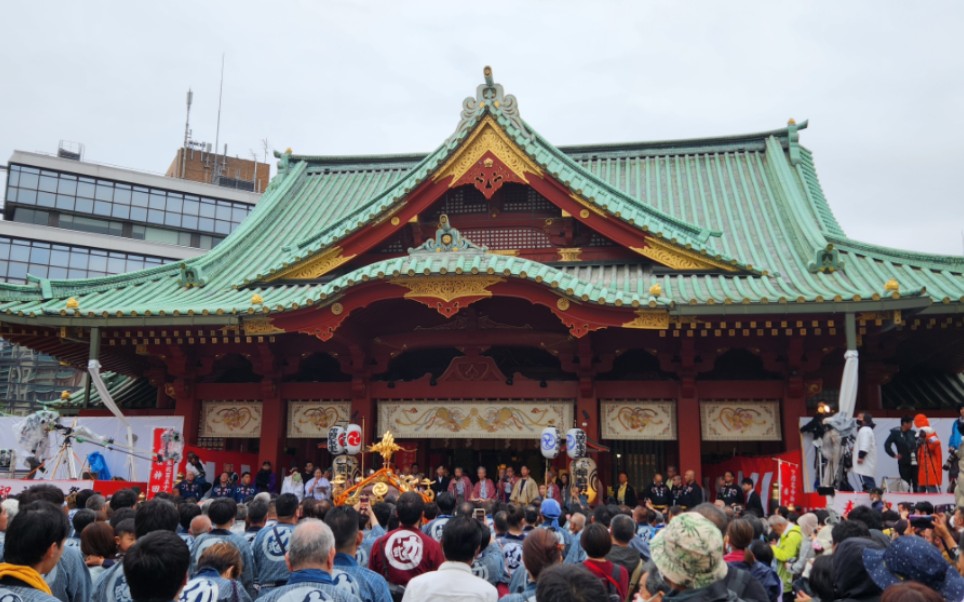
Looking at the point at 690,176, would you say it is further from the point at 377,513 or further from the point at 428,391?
the point at 377,513

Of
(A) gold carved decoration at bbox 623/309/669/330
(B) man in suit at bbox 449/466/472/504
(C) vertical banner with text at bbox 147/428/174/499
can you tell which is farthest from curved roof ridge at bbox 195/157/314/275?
(A) gold carved decoration at bbox 623/309/669/330

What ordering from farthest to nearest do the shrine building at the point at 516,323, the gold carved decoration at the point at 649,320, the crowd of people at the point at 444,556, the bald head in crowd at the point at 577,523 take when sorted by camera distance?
1. the shrine building at the point at 516,323
2. the gold carved decoration at the point at 649,320
3. the bald head in crowd at the point at 577,523
4. the crowd of people at the point at 444,556

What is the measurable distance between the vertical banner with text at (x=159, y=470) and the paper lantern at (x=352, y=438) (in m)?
3.15

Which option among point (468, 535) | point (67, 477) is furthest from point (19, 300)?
point (468, 535)

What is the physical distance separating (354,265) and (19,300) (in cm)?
598

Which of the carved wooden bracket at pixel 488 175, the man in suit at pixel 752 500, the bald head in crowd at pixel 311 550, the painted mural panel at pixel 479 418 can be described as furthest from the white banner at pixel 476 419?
the bald head in crowd at pixel 311 550

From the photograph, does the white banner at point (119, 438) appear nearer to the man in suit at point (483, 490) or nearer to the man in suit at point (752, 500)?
the man in suit at point (483, 490)

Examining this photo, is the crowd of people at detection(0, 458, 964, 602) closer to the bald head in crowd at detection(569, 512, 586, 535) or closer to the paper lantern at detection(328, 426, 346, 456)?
the bald head in crowd at detection(569, 512, 586, 535)

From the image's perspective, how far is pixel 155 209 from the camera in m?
49.2

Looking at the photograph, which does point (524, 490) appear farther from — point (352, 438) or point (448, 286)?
point (448, 286)

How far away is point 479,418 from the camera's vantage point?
49.6 feet

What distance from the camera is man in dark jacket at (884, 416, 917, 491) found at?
11969mm

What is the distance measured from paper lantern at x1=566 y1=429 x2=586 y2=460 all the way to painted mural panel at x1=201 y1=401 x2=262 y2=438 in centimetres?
627

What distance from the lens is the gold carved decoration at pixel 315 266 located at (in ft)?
51.6
